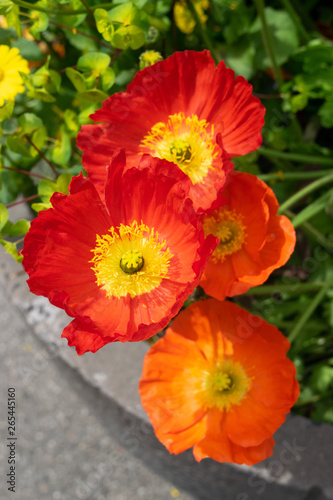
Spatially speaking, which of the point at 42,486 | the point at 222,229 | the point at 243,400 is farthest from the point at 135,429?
the point at 42,486

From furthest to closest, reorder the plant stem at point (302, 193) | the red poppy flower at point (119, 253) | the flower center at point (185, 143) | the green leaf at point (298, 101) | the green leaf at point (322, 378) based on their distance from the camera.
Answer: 1. the green leaf at point (322, 378)
2. the green leaf at point (298, 101)
3. the plant stem at point (302, 193)
4. the flower center at point (185, 143)
5. the red poppy flower at point (119, 253)

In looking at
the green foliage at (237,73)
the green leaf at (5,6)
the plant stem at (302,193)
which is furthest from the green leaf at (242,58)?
the green leaf at (5,6)

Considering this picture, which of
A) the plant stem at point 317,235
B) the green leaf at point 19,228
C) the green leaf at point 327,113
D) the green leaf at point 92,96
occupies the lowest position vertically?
the plant stem at point 317,235

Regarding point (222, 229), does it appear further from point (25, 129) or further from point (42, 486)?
point (42, 486)

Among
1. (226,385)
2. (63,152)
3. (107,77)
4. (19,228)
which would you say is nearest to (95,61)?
(107,77)

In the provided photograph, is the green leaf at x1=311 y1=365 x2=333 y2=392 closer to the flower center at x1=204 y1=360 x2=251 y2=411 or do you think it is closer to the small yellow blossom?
the flower center at x1=204 y1=360 x2=251 y2=411

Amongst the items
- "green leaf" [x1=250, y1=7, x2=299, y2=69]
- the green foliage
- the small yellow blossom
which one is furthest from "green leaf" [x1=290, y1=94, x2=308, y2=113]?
the small yellow blossom

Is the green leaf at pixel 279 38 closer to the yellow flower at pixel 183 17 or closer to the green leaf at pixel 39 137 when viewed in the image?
the yellow flower at pixel 183 17
